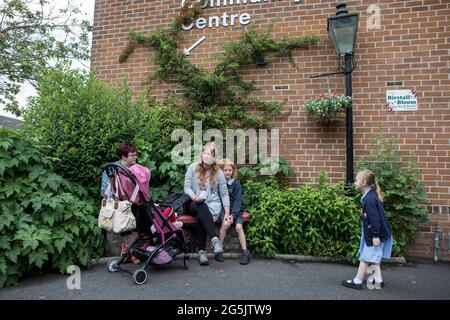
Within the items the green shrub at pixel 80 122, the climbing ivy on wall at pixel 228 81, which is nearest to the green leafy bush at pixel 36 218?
the green shrub at pixel 80 122

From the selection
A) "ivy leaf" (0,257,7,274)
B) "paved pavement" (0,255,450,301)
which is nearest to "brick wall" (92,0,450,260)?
"paved pavement" (0,255,450,301)

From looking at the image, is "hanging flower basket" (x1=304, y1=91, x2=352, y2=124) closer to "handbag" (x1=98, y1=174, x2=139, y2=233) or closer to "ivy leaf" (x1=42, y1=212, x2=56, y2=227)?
"handbag" (x1=98, y1=174, x2=139, y2=233)

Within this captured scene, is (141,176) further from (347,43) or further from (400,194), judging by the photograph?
(347,43)

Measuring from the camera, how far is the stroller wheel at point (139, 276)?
3.30m

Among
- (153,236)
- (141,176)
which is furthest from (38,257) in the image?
(141,176)

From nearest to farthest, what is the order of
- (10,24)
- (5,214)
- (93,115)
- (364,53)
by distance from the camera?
(5,214) → (93,115) → (364,53) → (10,24)

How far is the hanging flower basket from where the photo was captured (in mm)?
4852

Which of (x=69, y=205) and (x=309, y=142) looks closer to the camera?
(x=69, y=205)

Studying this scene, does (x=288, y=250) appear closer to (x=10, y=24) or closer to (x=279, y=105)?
(x=279, y=105)

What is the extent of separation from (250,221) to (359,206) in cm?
150

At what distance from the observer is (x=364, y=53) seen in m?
5.26

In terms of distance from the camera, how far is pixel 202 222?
161 inches

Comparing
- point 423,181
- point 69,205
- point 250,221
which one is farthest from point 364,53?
point 69,205

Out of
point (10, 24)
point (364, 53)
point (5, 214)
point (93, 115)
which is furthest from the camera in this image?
point (10, 24)
